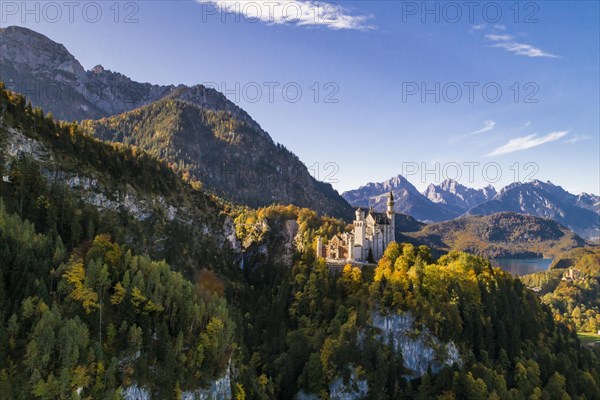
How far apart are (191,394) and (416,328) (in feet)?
148

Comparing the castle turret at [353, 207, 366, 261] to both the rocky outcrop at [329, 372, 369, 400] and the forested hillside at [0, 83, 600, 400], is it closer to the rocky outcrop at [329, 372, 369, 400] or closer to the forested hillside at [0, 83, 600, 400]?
the forested hillside at [0, 83, 600, 400]

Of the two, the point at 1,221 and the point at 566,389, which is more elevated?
the point at 1,221

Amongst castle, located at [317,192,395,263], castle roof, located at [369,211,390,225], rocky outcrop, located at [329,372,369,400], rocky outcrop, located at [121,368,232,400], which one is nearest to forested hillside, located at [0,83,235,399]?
rocky outcrop, located at [121,368,232,400]

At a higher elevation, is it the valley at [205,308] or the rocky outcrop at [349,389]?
the valley at [205,308]

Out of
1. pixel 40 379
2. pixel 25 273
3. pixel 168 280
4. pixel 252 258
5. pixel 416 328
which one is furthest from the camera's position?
pixel 252 258

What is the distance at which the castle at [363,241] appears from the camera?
358ft

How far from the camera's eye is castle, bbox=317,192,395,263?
358 feet

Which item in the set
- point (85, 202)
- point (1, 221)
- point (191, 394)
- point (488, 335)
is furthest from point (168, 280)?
point (488, 335)

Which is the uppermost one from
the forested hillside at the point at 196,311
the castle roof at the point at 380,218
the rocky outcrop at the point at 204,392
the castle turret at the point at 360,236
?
the castle roof at the point at 380,218

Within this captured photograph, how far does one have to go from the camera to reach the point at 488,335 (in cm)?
9344

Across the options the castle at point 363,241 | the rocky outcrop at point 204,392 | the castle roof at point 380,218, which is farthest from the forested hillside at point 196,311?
the castle roof at point 380,218

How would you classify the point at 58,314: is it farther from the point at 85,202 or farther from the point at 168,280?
the point at 85,202

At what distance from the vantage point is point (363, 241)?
362 ft

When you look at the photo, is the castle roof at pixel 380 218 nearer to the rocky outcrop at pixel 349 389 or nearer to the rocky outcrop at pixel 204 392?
the rocky outcrop at pixel 349 389
